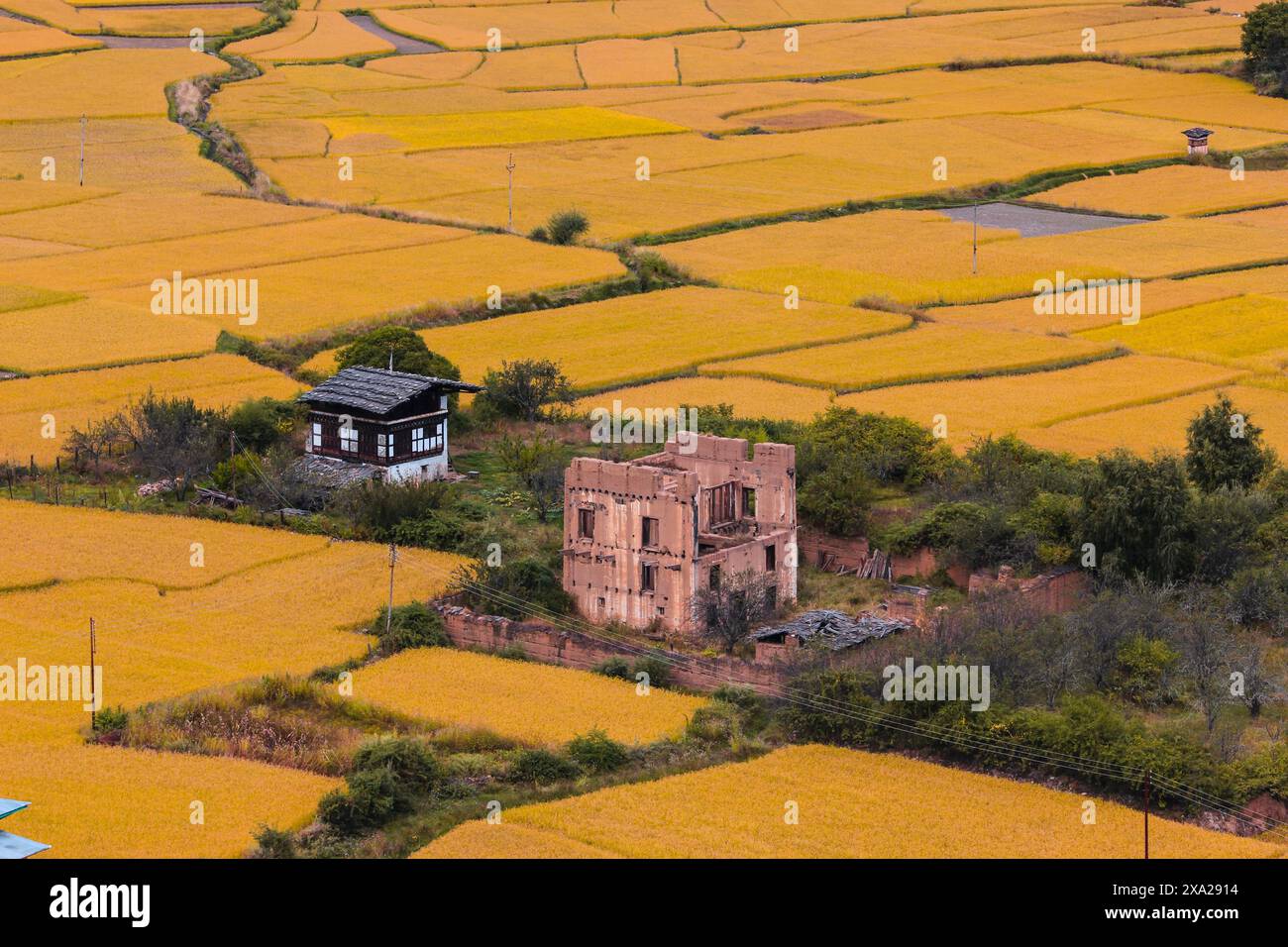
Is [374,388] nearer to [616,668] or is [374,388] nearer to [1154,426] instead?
[616,668]

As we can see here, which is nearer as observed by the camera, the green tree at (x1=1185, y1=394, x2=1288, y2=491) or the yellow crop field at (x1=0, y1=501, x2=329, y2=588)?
the yellow crop field at (x1=0, y1=501, x2=329, y2=588)

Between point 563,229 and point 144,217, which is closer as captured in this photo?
point 563,229

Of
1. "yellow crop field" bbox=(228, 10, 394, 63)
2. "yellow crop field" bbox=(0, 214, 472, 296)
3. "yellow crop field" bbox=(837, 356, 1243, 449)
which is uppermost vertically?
"yellow crop field" bbox=(228, 10, 394, 63)

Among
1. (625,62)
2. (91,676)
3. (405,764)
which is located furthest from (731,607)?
(625,62)

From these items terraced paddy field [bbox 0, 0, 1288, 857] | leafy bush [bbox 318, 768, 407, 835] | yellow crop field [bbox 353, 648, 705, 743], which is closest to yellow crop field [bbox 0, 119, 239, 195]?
terraced paddy field [bbox 0, 0, 1288, 857]

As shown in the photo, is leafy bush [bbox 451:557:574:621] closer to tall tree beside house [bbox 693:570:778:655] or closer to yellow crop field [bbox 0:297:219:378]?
tall tree beside house [bbox 693:570:778:655]

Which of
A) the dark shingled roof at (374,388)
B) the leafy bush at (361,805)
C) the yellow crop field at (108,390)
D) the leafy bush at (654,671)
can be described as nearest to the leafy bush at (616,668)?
the leafy bush at (654,671)

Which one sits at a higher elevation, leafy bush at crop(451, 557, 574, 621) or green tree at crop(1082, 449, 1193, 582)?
green tree at crop(1082, 449, 1193, 582)
